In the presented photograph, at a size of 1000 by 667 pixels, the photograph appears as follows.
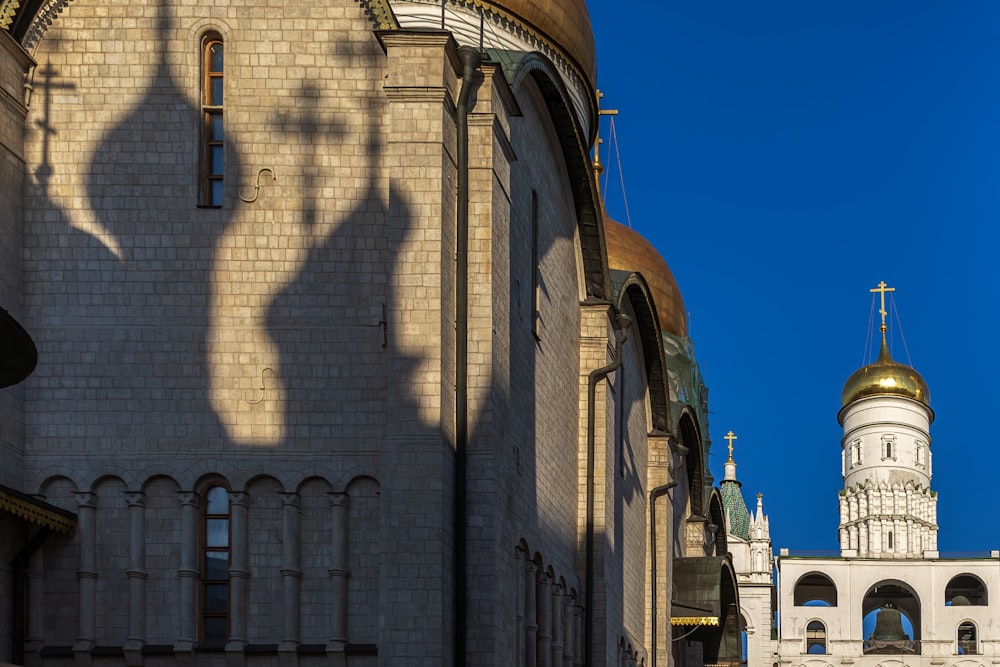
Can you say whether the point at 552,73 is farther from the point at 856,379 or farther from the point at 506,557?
the point at 856,379

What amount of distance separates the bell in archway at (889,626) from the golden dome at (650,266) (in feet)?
210

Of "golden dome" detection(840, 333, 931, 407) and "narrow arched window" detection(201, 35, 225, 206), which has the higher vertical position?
"golden dome" detection(840, 333, 931, 407)

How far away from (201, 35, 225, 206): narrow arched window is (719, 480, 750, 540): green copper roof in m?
102

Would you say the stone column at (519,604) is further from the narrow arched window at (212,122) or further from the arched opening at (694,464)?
the arched opening at (694,464)

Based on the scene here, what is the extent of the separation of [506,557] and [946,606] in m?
93.6

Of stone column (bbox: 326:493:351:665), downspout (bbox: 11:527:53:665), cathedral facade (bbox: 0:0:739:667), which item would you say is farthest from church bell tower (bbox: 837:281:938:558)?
downspout (bbox: 11:527:53:665)

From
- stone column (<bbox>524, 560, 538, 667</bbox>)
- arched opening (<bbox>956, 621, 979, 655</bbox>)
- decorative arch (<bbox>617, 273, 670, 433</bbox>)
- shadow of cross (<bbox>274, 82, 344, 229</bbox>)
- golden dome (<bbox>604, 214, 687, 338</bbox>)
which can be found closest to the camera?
shadow of cross (<bbox>274, 82, 344, 229</bbox>)

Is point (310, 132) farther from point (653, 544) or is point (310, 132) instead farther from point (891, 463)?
point (891, 463)

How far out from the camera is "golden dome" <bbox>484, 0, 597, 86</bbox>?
34.1 metres

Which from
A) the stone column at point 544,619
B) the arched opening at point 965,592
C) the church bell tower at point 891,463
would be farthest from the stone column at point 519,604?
the church bell tower at point 891,463

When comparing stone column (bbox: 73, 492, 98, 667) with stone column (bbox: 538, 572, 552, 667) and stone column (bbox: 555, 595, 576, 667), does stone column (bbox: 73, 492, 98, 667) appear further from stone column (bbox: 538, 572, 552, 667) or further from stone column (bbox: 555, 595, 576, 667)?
stone column (bbox: 555, 595, 576, 667)

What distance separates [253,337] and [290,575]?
289 centimetres

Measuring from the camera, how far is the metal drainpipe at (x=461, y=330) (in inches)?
909

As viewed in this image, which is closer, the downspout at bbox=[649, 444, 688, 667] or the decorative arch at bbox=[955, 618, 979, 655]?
the downspout at bbox=[649, 444, 688, 667]
